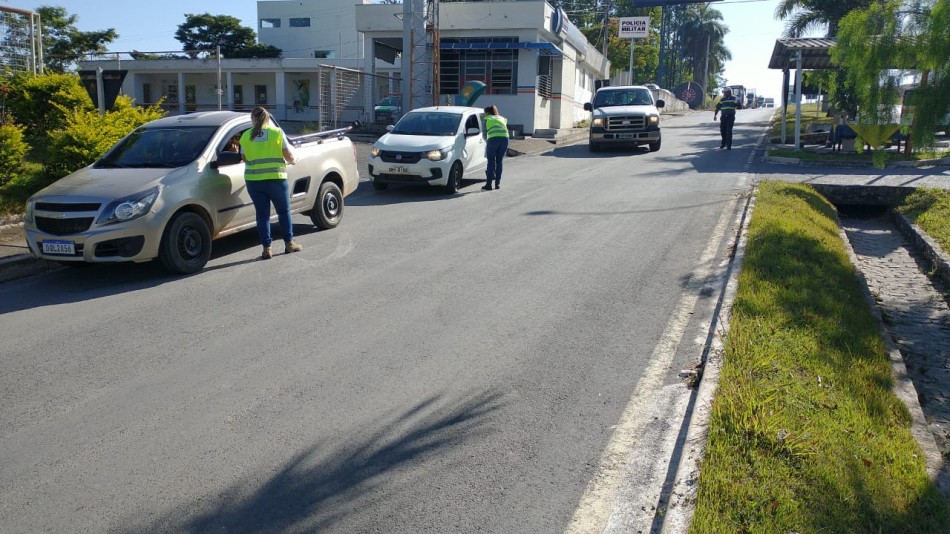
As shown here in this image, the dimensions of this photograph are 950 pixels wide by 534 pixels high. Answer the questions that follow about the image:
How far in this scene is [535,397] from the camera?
5.18 m

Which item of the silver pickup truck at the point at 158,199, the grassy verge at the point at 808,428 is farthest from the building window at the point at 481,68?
the grassy verge at the point at 808,428

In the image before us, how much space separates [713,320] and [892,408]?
6.43 feet

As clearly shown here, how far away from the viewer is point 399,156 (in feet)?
48.7

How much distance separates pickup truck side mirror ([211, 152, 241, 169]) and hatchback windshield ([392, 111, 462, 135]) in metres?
7.00

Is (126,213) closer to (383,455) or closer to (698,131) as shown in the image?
(383,455)

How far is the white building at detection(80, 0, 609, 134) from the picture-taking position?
29516 millimetres

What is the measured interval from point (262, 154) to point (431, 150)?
5903 millimetres

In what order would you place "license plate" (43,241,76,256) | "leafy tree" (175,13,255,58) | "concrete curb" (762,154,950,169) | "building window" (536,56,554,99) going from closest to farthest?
"license plate" (43,241,76,256)
"concrete curb" (762,154,950,169)
"building window" (536,56,554,99)
"leafy tree" (175,13,255,58)

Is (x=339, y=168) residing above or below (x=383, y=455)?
above

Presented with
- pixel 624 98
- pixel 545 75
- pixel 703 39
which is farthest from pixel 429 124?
pixel 703 39

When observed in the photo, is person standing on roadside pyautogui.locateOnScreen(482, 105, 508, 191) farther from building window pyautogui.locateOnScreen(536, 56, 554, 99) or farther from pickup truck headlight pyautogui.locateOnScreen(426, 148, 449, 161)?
building window pyautogui.locateOnScreen(536, 56, 554, 99)

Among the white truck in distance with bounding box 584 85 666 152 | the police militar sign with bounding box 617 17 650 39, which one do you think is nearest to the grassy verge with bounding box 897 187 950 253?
the white truck in distance with bounding box 584 85 666 152

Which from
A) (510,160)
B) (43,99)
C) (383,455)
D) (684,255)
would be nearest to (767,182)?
(684,255)

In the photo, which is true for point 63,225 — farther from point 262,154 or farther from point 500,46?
point 500,46
